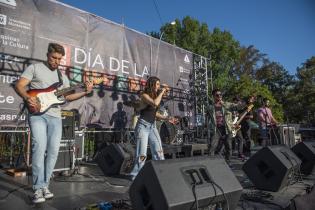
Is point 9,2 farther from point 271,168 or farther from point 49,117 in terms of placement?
point 271,168

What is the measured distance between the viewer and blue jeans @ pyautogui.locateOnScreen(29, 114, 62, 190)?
10.3ft

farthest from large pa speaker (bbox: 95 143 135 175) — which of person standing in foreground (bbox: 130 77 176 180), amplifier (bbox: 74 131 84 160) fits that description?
person standing in foreground (bbox: 130 77 176 180)

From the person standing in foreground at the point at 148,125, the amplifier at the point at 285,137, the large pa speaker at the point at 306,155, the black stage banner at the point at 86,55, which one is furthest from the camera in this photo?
the amplifier at the point at 285,137

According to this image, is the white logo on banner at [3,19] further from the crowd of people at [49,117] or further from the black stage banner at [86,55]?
the crowd of people at [49,117]

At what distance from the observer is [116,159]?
5.24 metres

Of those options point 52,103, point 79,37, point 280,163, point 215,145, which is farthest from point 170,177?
point 79,37

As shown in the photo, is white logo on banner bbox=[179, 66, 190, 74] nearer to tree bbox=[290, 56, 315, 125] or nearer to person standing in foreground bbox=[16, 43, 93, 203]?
person standing in foreground bbox=[16, 43, 93, 203]

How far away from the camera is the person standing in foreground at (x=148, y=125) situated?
4.03m

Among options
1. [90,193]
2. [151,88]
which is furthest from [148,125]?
[90,193]

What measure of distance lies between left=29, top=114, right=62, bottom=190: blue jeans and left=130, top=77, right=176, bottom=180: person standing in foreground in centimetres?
117

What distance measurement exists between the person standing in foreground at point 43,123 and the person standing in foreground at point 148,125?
3.80 ft

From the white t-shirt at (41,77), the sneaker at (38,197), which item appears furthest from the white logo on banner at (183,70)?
the sneaker at (38,197)

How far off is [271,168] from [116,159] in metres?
2.73

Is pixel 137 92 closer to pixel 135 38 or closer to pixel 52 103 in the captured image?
pixel 135 38
